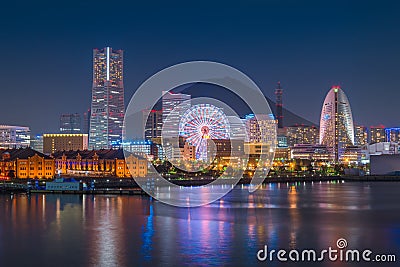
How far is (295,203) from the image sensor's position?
85.7 ft

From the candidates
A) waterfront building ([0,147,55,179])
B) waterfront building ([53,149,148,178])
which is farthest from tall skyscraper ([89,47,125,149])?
waterfront building ([0,147,55,179])

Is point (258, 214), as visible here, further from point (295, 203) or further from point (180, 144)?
point (180, 144)

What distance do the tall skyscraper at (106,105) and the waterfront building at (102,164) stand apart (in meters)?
40.8

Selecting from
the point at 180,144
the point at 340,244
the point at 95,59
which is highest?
the point at 95,59

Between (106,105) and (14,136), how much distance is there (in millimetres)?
16367

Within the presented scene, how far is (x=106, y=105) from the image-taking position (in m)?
93.1

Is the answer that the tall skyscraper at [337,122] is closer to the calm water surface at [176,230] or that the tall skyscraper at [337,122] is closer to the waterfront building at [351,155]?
the waterfront building at [351,155]

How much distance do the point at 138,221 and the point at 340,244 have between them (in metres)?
6.67

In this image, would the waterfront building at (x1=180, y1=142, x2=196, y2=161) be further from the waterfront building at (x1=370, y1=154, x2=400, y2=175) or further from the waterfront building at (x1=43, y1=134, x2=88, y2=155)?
the waterfront building at (x1=43, y1=134, x2=88, y2=155)

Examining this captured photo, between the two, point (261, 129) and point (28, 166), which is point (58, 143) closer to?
point (261, 129)

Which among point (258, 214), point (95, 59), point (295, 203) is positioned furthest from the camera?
point (95, 59)

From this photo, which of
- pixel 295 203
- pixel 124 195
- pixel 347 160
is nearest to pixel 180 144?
pixel 347 160

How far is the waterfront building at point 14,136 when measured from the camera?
79750 millimetres

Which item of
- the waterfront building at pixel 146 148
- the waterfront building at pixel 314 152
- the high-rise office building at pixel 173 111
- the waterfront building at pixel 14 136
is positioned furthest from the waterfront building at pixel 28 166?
the waterfront building at pixel 314 152
